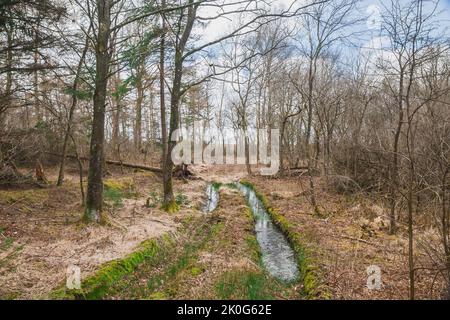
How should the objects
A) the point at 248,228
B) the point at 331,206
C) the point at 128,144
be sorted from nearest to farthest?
the point at 248,228 < the point at 331,206 < the point at 128,144

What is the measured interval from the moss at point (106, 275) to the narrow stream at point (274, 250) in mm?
2740

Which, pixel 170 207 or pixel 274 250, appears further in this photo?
pixel 170 207

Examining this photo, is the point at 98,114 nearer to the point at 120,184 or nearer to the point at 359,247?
the point at 120,184

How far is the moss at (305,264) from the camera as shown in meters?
5.29

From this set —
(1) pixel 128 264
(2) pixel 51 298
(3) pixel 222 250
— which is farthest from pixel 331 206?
(2) pixel 51 298

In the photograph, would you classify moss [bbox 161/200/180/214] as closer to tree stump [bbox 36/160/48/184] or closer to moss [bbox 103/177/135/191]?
moss [bbox 103/177/135/191]

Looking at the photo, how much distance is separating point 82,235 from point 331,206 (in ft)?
27.6

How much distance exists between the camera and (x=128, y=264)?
20.2 feet

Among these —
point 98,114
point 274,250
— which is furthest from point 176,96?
point 274,250

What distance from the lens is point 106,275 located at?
17.9 feet

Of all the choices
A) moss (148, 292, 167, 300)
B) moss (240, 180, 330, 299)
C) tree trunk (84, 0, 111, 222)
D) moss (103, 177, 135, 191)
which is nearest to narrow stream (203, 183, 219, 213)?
moss (240, 180, 330, 299)
